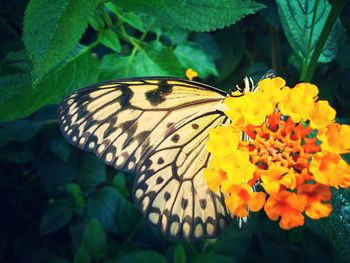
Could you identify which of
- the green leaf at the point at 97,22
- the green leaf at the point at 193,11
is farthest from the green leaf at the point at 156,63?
the green leaf at the point at 193,11

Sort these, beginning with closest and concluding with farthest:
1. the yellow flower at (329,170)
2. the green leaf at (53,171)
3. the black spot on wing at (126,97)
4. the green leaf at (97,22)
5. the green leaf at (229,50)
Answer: the yellow flower at (329,170)
the black spot on wing at (126,97)
the green leaf at (97,22)
the green leaf at (53,171)
the green leaf at (229,50)

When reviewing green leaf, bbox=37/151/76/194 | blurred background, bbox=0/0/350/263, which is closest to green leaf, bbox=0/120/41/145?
blurred background, bbox=0/0/350/263

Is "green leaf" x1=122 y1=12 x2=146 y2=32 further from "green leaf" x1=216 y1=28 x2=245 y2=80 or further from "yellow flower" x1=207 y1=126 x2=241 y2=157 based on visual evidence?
"yellow flower" x1=207 y1=126 x2=241 y2=157

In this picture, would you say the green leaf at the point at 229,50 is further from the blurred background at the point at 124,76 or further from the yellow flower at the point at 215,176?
the yellow flower at the point at 215,176

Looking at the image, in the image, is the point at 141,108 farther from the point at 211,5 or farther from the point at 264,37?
the point at 264,37

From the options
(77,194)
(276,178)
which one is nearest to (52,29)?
(276,178)

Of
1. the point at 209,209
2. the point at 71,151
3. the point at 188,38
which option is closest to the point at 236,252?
the point at 209,209
